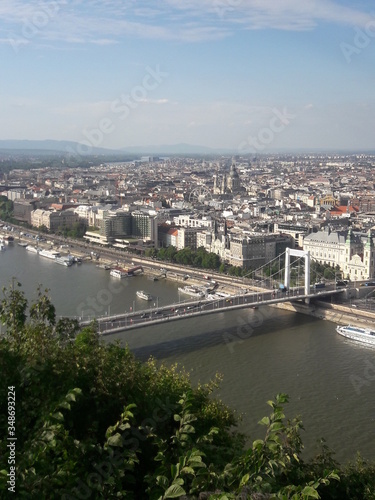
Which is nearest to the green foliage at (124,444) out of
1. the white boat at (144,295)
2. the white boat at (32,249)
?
the white boat at (144,295)

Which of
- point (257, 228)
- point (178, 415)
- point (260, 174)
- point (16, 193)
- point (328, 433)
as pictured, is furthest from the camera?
point (260, 174)

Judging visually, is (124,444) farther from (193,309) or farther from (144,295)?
(144,295)

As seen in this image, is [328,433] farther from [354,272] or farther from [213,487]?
[354,272]

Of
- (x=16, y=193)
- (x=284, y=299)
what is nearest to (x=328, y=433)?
(x=284, y=299)

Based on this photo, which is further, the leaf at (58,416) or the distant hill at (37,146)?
the distant hill at (37,146)

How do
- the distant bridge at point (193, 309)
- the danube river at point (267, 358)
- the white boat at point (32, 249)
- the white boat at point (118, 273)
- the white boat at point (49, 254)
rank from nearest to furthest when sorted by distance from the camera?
the danube river at point (267, 358)
the distant bridge at point (193, 309)
the white boat at point (118, 273)
the white boat at point (49, 254)
the white boat at point (32, 249)

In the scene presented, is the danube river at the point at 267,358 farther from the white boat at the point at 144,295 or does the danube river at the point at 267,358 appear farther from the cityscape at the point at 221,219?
the cityscape at the point at 221,219
